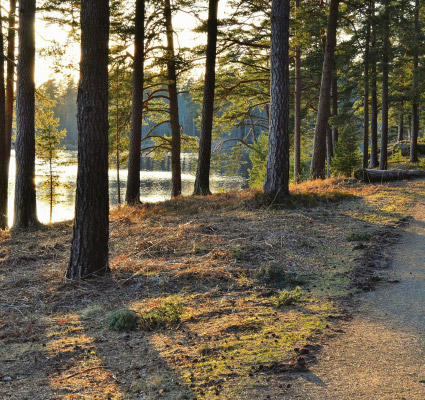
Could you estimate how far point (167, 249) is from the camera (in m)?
6.80

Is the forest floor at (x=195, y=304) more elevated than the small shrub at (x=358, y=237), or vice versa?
the small shrub at (x=358, y=237)

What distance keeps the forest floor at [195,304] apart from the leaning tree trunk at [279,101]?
41.5 inches

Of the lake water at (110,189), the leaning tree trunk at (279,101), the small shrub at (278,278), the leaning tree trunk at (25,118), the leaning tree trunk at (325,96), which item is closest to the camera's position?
the small shrub at (278,278)

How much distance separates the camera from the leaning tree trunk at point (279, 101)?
9.54 meters

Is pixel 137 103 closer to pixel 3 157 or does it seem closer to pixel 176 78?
pixel 176 78

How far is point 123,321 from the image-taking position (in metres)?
4.02

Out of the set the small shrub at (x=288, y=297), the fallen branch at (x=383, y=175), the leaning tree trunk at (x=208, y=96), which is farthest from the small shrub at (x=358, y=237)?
the leaning tree trunk at (x=208, y=96)

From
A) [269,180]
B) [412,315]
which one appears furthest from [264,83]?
[412,315]

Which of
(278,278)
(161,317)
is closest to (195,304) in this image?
(161,317)

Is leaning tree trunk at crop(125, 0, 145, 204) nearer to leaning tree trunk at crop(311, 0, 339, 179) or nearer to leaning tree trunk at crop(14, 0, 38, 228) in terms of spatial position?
leaning tree trunk at crop(14, 0, 38, 228)

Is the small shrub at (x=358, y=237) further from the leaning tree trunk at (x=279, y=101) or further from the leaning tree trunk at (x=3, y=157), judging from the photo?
the leaning tree trunk at (x=3, y=157)

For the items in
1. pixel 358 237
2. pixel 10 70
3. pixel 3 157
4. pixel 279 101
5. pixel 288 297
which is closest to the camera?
pixel 288 297

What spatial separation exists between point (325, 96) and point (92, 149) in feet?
37.3

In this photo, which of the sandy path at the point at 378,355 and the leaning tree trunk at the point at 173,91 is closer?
the sandy path at the point at 378,355
